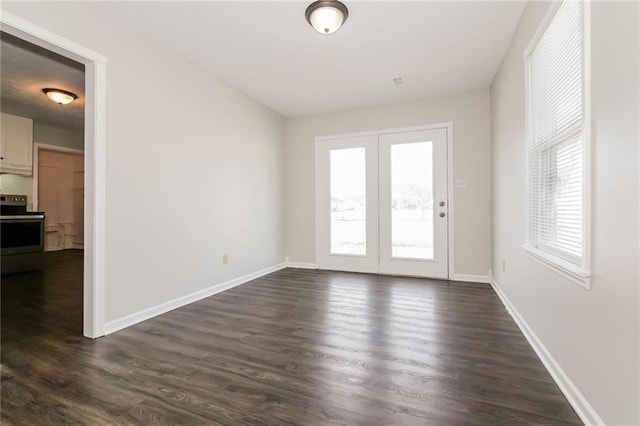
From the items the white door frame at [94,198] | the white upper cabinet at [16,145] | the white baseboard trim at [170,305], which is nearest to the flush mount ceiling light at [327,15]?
the white door frame at [94,198]

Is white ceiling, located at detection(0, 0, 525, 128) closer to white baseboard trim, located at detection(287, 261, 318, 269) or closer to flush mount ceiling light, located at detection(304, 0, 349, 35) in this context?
flush mount ceiling light, located at detection(304, 0, 349, 35)

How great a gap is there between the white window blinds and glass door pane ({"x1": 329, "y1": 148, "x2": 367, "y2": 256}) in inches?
99.4

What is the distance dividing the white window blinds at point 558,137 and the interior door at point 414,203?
6.15ft

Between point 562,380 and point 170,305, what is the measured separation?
308 centimetres

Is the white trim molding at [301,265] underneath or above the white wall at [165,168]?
underneath

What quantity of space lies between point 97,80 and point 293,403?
2661 millimetres

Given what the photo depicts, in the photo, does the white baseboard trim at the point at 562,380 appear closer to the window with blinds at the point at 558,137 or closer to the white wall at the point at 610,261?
the white wall at the point at 610,261

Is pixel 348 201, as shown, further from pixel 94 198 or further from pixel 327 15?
pixel 94 198

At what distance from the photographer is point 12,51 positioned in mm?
2908

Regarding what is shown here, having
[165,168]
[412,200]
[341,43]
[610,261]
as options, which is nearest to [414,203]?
[412,200]

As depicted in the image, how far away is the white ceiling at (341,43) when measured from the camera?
2350mm

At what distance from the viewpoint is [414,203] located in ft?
14.0

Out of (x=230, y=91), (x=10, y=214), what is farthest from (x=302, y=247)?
(x=10, y=214)

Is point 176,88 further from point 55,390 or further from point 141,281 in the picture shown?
point 55,390
